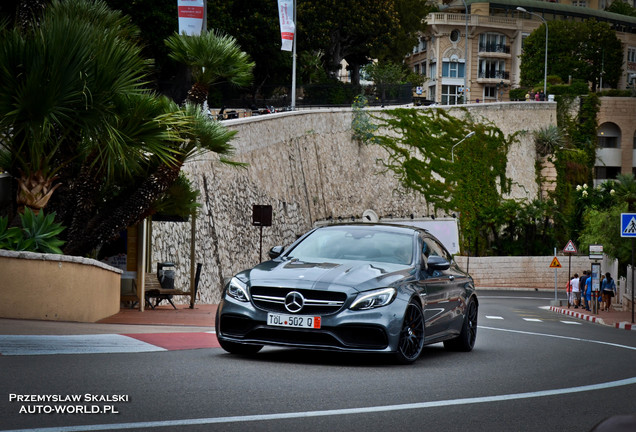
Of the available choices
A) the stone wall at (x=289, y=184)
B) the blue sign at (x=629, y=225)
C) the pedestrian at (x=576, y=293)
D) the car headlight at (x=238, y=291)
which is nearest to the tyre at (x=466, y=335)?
the car headlight at (x=238, y=291)

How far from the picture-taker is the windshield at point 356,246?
1121cm

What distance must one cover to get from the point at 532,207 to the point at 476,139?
689 centimetres

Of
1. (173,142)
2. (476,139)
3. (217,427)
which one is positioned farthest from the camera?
(476,139)

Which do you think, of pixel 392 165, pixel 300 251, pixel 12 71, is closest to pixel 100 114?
pixel 12 71

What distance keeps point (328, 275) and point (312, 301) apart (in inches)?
15.4

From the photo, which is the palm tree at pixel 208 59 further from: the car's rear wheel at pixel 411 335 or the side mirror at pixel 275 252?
the car's rear wheel at pixel 411 335

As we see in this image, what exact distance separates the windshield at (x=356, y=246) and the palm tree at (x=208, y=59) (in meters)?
7.92

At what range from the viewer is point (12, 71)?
14898 millimetres

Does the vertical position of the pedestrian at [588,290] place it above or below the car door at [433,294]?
below

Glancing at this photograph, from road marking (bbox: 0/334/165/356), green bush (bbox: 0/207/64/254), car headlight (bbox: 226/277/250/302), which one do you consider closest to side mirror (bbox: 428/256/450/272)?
car headlight (bbox: 226/277/250/302)

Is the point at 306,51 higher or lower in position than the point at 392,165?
higher

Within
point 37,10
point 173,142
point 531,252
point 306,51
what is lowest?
point 531,252

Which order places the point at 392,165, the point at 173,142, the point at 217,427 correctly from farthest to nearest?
the point at 392,165, the point at 173,142, the point at 217,427

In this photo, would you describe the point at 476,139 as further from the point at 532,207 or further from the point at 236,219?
the point at 236,219
